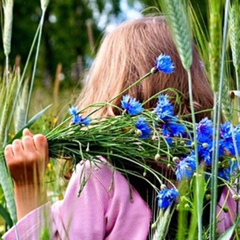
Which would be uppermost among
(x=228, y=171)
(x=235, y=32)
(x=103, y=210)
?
(x=235, y=32)

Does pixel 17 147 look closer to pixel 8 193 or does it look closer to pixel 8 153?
pixel 8 153

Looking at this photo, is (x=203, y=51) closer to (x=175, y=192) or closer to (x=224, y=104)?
(x=224, y=104)

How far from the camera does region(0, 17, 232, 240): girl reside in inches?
64.1

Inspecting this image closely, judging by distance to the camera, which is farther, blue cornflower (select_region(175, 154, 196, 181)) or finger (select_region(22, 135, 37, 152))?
finger (select_region(22, 135, 37, 152))

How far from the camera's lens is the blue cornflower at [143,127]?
157cm

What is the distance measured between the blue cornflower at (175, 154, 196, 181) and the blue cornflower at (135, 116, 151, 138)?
104 mm

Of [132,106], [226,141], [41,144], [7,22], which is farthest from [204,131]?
[7,22]

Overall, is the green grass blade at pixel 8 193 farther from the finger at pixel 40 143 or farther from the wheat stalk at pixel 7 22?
the wheat stalk at pixel 7 22

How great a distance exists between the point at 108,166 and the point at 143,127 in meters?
0.11

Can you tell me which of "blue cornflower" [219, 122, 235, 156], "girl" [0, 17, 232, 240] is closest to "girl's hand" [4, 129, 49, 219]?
"girl" [0, 17, 232, 240]

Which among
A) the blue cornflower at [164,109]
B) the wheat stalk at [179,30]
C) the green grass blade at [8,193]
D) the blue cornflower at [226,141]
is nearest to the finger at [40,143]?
the green grass blade at [8,193]

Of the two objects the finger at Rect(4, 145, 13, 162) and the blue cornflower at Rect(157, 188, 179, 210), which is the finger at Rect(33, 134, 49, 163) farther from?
the blue cornflower at Rect(157, 188, 179, 210)

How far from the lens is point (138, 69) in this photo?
1.91 metres

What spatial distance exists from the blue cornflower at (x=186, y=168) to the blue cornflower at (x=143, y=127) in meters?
0.10
